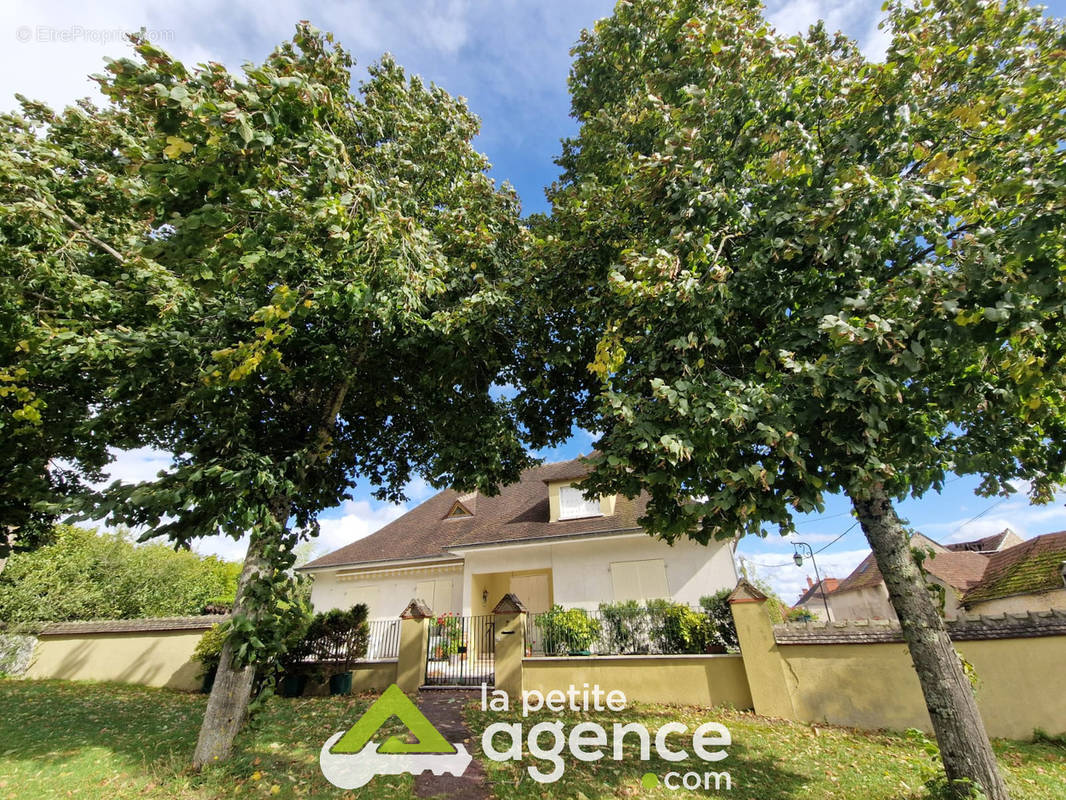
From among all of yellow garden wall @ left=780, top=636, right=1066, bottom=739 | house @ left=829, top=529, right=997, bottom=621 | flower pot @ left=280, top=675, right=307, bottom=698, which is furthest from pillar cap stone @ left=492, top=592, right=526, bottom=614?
house @ left=829, top=529, right=997, bottom=621

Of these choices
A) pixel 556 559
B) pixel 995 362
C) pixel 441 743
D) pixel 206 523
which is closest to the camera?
pixel 995 362

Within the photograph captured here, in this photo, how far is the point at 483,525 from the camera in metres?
19.1

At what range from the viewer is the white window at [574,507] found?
1711 centimetres

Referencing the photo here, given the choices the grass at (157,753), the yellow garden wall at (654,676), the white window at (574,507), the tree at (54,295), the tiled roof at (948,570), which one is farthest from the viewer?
the tiled roof at (948,570)

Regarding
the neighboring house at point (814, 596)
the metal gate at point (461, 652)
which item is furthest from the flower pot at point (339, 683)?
the neighboring house at point (814, 596)

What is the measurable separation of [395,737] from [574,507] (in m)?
10.8

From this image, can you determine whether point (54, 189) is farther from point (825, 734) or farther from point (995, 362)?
point (825, 734)

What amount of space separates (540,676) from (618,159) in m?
11.3

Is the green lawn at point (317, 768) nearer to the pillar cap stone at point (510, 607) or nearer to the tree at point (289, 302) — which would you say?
the tree at point (289, 302)

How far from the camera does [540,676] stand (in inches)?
430

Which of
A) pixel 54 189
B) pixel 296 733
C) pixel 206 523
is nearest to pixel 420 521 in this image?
pixel 296 733

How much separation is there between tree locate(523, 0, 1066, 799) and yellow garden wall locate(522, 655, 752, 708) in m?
5.33

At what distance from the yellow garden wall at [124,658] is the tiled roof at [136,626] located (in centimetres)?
13

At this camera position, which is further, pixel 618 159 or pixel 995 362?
pixel 618 159
